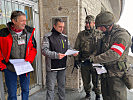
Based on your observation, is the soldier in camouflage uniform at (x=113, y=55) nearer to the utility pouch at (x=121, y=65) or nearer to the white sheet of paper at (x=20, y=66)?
the utility pouch at (x=121, y=65)

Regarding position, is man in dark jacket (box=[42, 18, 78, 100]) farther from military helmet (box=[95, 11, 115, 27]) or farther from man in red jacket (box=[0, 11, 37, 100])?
military helmet (box=[95, 11, 115, 27])

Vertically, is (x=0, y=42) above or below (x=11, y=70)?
above

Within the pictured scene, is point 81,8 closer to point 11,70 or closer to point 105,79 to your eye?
point 105,79

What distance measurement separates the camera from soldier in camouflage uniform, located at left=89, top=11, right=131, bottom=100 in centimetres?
169

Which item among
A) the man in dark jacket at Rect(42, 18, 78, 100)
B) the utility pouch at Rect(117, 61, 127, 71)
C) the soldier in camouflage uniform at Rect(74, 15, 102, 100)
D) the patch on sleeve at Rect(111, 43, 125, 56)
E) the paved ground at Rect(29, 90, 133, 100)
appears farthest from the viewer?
the paved ground at Rect(29, 90, 133, 100)

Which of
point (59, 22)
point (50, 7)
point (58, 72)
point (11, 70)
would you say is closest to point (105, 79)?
point (58, 72)

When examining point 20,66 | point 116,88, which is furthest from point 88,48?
point 20,66

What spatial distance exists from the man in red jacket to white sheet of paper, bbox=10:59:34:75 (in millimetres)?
82

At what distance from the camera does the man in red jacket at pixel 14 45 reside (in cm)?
184

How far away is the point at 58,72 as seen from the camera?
96.0 inches

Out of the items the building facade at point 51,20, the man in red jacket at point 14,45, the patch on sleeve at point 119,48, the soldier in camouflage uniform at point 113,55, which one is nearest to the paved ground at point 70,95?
the building facade at point 51,20

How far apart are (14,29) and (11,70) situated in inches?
26.6

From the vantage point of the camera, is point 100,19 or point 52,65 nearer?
point 100,19

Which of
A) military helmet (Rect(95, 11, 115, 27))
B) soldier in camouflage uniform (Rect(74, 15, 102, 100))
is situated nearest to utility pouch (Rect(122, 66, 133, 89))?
military helmet (Rect(95, 11, 115, 27))
